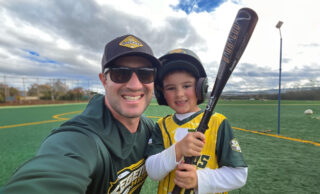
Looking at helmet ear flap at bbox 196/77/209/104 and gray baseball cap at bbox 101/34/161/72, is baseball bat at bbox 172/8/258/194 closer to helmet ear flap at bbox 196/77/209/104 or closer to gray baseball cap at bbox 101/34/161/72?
helmet ear flap at bbox 196/77/209/104

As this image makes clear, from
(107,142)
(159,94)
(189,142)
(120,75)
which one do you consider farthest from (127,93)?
(189,142)

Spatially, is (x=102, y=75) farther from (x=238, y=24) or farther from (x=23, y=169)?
(x=238, y=24)

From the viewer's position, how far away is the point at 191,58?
192cm

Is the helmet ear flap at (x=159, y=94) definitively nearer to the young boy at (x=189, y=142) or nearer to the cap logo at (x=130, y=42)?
the young boy at (x=189, y=142)

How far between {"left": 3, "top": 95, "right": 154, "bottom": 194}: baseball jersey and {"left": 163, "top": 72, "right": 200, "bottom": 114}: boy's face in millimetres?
496

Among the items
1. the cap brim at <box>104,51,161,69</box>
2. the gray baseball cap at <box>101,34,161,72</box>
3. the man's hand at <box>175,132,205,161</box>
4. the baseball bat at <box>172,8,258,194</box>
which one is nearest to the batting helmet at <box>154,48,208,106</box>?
the cap brim at <box>104,51,161,69</box>

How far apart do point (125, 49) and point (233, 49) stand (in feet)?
3.08

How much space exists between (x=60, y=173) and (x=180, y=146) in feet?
2.84

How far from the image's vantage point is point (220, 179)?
1.43 m

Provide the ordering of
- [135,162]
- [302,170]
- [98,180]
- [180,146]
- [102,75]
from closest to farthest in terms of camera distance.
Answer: [98,180] → [180,146] → [135,162] → [102,75] → [302,170]

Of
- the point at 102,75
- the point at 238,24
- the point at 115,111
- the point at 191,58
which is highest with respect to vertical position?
the point at 238,24

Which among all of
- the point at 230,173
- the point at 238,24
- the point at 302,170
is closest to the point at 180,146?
the point at 230,173

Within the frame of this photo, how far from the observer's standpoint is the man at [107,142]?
34.2 inches

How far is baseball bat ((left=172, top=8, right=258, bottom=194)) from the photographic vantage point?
123cm
